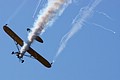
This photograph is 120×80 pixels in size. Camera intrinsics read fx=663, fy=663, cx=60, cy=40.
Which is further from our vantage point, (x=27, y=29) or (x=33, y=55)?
(x=33, y=55)

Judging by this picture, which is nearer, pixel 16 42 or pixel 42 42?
pixel 42 42

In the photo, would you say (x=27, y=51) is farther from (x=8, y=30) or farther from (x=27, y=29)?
(x=27, y=29)

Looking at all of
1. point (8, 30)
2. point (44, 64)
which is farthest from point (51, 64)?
point (8, 30)

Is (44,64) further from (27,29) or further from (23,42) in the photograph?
(27,29)

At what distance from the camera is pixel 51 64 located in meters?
98.6

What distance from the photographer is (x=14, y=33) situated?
97000mm

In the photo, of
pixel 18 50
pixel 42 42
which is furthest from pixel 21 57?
pixel 42 42

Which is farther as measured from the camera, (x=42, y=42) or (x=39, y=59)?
(x=39, y=59)

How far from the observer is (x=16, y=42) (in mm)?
97188

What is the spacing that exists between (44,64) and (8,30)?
8.06 m

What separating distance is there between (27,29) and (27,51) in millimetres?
10231

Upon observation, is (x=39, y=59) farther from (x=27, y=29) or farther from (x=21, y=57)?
(x=27, y=29)

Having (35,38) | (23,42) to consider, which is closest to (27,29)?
(35,38)

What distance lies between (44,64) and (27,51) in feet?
14.3
